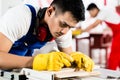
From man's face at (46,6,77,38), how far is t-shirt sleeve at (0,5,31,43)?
11 cm

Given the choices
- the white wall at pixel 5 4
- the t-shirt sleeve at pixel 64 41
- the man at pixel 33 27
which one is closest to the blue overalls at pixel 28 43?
the man at pixel 33 27

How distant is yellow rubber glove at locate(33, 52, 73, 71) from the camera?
978mm

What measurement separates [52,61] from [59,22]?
0.96 feet

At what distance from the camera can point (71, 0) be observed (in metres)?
1.22

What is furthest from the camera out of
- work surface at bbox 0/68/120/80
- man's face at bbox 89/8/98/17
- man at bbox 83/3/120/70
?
man's face at bbox 89/8/98/17

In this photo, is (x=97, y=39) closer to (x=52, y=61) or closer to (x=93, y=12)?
(x=93, y=12)

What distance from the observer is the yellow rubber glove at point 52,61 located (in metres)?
0.98

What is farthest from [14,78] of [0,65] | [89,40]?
[89,40]

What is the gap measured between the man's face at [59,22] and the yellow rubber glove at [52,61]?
0.79ft

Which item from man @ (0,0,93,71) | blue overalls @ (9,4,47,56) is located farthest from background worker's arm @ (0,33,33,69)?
blue overalls @ (9,4,47,56)

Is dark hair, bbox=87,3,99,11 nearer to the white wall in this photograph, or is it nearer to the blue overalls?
the white wall

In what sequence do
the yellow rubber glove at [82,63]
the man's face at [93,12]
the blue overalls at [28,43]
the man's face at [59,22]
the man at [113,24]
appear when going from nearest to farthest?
the yellow rubber glove at [82,63]
the man's face at [59,22]
the blue overalls at [28,43]
the man at [113,24]
the man's face at [93,12]

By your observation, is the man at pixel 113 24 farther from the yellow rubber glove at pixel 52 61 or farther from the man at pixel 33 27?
the yellow rubber glove at pixel 52 61

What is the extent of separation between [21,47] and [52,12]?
0.28 m
